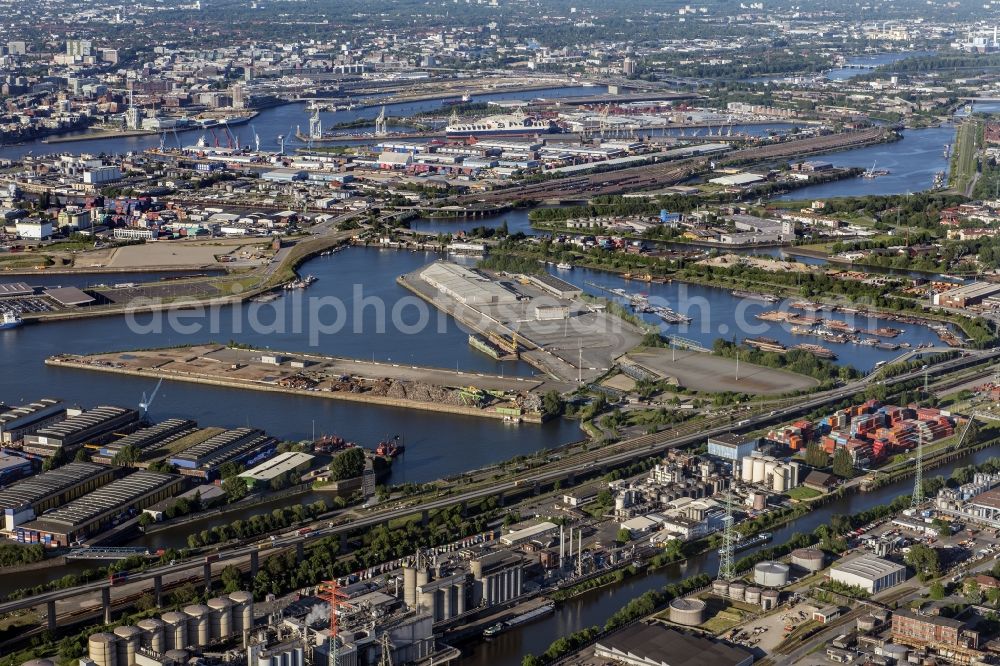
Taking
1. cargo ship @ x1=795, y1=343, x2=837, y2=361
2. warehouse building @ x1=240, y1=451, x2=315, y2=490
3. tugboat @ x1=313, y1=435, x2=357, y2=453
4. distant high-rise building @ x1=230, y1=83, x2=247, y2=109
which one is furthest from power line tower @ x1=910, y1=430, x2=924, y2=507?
distant high-rise building @ x1=230, y1=83, x2=247, y2=109

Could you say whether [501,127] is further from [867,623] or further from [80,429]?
[867,623]

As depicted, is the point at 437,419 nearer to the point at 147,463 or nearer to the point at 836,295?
the point at 147,463

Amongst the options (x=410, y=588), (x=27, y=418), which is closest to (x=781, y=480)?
(x=410, y=588)

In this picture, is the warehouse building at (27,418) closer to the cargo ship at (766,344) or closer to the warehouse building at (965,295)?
the cargo ship at (766,344)

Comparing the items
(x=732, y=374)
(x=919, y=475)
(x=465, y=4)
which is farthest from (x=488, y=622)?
(x=465, y=4)

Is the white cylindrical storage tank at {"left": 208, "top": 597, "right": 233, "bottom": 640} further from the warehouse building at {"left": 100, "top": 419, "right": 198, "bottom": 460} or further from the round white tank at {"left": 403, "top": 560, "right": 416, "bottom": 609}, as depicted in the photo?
the warehouse building at {"left": 100, "top": 419, "right": 198, "bottom": 460}

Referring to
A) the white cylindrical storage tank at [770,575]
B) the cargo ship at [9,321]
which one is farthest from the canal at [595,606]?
the cargo ship at [9,321]
